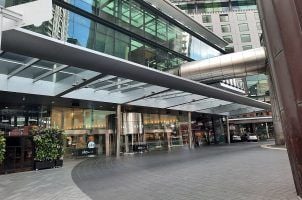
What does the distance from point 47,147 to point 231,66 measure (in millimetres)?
12372

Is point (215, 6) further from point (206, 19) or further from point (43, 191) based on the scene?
point (43, 191)

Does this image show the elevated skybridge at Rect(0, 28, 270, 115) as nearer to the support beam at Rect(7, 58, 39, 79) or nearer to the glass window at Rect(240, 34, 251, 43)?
the support beam at Rect(7, 58, 39, 79)

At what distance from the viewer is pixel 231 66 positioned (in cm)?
1664

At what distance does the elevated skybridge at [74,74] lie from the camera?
883 centimetres

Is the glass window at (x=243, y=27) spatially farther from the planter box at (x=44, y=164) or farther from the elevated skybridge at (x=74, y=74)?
the planter box at (x=44, y=164)

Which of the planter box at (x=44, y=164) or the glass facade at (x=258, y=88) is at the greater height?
the glass facade at (x=258, y=88)

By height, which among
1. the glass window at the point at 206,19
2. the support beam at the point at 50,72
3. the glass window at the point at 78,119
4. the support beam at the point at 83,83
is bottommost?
the glass window at the point at 78,119

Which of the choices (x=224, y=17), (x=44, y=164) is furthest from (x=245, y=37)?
(x=44, y=164)

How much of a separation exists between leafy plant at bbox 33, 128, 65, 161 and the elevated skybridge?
287 cm

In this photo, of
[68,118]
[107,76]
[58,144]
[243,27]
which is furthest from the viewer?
[243,27]

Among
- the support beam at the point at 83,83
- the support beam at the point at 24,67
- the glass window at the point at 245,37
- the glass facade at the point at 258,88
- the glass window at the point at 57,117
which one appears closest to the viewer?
the support beam at the point at 24,67

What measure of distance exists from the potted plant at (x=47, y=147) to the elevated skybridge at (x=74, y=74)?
2918 millimetres

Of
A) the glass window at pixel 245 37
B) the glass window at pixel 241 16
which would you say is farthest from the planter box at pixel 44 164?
→ the glass window at pixel 241 16

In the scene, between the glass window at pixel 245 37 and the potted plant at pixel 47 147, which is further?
the glass window at pixel 245 37
